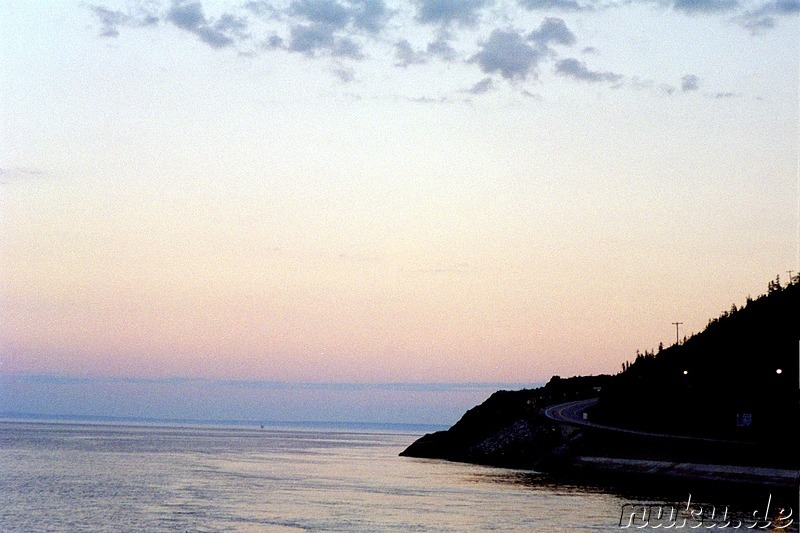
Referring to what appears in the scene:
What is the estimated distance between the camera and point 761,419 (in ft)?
310

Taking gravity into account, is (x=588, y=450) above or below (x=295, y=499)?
above

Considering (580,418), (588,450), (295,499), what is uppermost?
(580,418)

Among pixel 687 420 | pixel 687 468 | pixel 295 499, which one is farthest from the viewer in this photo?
pixel 687 420

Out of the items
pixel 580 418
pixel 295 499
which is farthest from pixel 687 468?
pixel 580 418

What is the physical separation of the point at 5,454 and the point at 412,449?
64962mm

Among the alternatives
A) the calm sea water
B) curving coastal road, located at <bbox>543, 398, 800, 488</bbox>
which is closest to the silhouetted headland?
curving coastal road, located at <bbox>543, 398, 800, 488</bbox>

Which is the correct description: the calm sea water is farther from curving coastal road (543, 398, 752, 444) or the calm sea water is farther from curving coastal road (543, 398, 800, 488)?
curving coastal road (543, 398, 752, 444)

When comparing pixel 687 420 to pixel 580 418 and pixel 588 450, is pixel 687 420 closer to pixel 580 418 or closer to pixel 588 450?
pixel 588 450

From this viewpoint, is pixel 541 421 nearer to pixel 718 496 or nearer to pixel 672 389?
pixel 672 389

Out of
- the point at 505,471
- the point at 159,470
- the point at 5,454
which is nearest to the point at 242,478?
the point at 159,470

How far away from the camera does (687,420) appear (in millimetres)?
109750

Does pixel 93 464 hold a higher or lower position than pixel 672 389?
lower

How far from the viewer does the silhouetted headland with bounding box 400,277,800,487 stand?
8769 centimetres

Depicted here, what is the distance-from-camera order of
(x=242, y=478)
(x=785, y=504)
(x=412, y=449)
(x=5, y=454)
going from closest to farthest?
(x=785, y=504) → (x=242, y=478) → (x=5, y=454) → (x=412, y=449)
